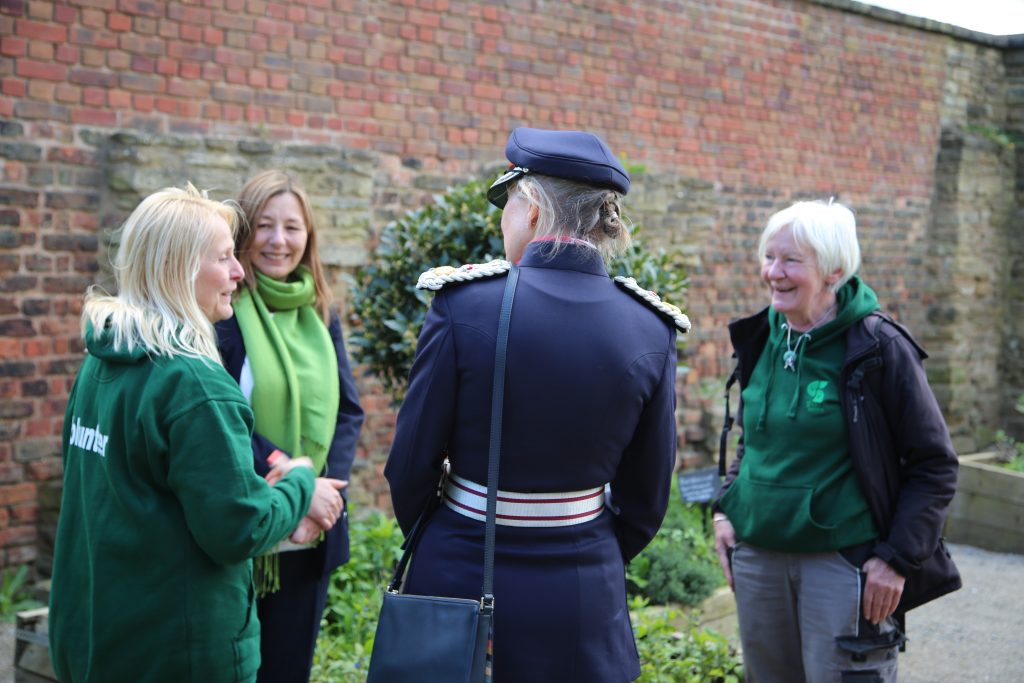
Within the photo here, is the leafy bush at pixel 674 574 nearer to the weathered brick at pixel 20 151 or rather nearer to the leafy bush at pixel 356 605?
the leafy bush at pixel 356 605

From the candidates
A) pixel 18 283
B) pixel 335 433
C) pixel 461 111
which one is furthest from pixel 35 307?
pixel 461 111

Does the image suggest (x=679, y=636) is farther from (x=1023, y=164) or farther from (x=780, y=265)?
(x=1023, y=164)

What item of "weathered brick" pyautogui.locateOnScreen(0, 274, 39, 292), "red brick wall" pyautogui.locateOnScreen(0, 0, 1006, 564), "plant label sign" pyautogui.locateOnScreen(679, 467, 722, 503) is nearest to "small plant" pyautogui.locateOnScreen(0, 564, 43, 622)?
"red brick wall" pyautogui.locateOnScreen(0, 0, 1006, 564)

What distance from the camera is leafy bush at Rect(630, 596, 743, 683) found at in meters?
3.99

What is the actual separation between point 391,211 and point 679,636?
11.7 feet

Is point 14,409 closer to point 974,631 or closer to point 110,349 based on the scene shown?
point 110,349

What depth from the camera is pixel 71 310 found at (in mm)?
5285

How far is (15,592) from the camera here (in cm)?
508

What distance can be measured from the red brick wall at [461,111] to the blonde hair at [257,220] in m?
2.10

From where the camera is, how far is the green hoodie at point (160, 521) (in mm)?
2320

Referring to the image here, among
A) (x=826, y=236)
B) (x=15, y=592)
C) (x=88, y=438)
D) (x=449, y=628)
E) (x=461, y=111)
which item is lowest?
(x=15, y=592)

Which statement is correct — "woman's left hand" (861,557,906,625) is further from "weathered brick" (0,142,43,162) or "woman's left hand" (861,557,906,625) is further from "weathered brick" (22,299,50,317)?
"weathered brick" (0,142,43,162)

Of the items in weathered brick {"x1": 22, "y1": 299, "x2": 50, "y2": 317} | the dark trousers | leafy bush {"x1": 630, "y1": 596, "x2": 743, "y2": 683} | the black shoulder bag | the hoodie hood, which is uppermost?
the hoodie hood

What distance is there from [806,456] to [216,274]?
184cm
